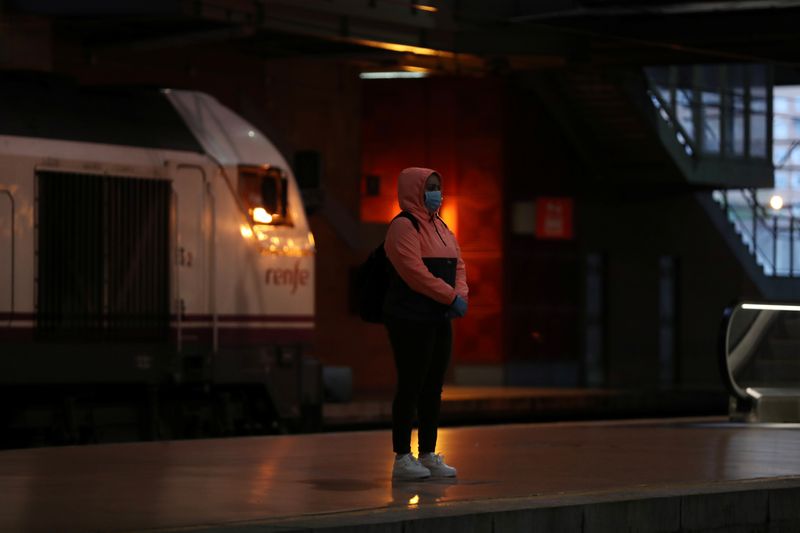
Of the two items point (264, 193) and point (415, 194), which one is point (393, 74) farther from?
point (415, 194)

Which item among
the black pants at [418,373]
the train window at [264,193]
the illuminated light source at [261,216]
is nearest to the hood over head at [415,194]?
the black pants at [418,373]

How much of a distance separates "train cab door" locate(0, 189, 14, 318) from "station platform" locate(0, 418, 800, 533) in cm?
338

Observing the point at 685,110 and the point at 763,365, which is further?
the point at 685,110

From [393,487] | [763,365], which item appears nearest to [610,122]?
[763,365]

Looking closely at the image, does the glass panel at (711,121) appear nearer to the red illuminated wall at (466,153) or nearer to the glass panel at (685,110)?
the glass panel at (685,110)

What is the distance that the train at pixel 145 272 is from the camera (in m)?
17.4

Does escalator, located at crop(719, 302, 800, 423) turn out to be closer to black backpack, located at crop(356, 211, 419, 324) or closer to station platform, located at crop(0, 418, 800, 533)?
station platform, located at crop(0, 418, 800, 533)

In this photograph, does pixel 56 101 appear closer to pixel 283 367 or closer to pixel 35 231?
pixel 35 231

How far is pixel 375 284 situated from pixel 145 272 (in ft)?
24.3

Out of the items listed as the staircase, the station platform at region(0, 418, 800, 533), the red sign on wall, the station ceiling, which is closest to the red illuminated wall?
the red sign on wall

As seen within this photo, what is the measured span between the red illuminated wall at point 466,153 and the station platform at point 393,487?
19.4m

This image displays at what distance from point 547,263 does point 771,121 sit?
5974mm

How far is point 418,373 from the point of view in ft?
36.0

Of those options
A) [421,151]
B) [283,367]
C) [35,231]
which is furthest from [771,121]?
[35,231]
